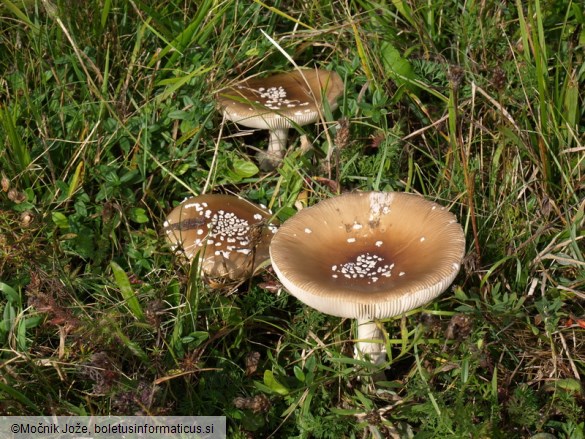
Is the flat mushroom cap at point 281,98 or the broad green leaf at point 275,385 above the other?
the flat mushroom cap at point 281,98

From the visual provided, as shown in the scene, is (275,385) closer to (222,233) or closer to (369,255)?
(369,255)

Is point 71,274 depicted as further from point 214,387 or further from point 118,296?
point 214,387

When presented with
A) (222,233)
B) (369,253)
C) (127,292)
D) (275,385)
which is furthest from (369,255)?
(127,292)

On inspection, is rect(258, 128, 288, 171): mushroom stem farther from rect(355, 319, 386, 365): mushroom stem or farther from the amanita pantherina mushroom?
rect(355, 319, 386, 365): mushroom stem

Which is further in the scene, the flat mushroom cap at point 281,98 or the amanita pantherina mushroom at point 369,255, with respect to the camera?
the flat mushroom cap at point 281,98

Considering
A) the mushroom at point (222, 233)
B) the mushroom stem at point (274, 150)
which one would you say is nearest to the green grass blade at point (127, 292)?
the mushroom at point (222, 233)

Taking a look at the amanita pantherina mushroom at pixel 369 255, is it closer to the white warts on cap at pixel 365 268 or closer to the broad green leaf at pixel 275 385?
the white warts on cap at pixel 365 268

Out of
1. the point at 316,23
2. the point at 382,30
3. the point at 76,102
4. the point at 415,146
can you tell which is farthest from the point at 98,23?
the point at 415,146

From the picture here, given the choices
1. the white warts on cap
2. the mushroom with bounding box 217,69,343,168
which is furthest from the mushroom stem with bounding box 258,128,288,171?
the white warts on cap
